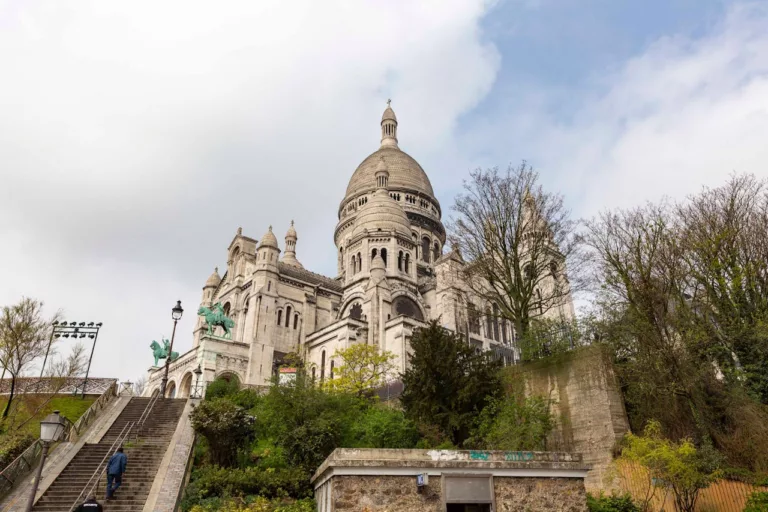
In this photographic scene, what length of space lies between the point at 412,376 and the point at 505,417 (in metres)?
3.81

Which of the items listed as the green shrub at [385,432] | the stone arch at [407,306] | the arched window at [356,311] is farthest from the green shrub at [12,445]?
the stone arch at [407,306]

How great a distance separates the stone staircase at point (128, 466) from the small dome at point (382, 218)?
2863 centimetres

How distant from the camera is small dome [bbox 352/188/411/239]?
5125 cm

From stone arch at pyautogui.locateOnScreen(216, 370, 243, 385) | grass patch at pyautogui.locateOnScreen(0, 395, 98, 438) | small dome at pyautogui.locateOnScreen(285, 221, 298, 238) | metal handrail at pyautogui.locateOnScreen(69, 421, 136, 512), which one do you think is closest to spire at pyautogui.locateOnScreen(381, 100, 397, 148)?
small dome at pyautogui.locateOnScreen(285, 221, 298, 238)

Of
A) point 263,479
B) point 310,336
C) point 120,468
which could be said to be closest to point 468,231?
point 263,479

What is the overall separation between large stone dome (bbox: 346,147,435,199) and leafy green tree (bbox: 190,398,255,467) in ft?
146

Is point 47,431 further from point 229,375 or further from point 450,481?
point 229,375

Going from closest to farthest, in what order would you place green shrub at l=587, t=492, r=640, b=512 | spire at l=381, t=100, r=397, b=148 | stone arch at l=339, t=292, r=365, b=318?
green shrub at l=587, t=492, r=640, b=512 < stone arch at l=339, t=292, r=365, b=318 < spire at l=381, t=100, r=397, b=148

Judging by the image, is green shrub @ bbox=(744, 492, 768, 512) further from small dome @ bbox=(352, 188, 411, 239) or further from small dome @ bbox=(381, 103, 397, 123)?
small dome @ bbox=(381, 103, 397, 123)

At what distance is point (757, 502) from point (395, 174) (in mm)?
52816

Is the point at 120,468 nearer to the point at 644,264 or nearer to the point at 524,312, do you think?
the point at 524,312

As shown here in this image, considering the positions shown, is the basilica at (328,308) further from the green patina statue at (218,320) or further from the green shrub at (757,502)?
the green shrub at (757,502)

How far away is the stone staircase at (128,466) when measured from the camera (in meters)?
16.3

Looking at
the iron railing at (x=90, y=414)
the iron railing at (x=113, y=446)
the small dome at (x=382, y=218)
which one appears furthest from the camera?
the small dome at (x=382, y=218)
